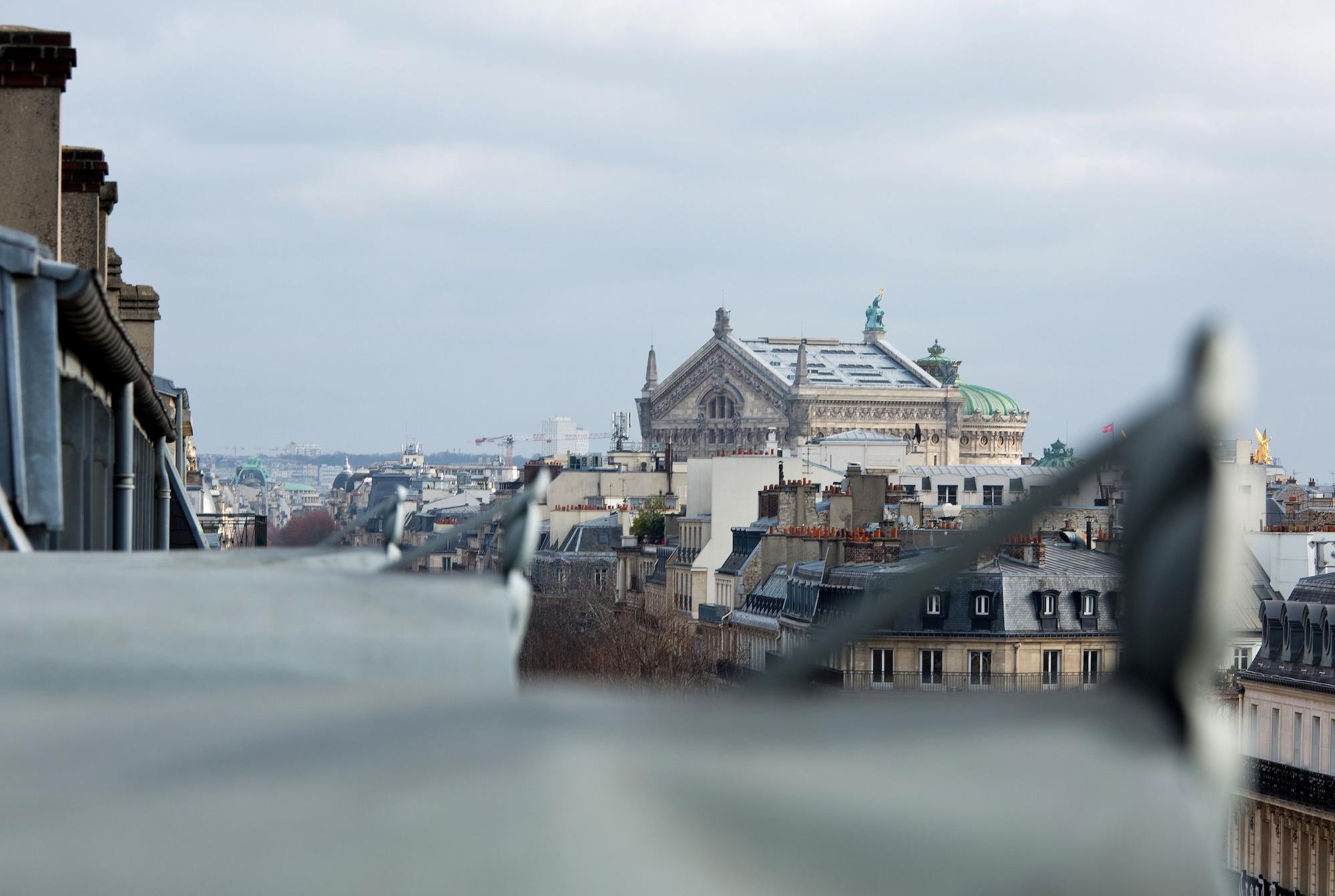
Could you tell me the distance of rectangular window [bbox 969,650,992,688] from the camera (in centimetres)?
3828

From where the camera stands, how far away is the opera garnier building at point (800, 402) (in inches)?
5448

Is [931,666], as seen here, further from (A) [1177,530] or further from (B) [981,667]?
(A) [1177,530]

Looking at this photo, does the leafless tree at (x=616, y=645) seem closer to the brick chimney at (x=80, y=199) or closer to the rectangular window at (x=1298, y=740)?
the rectangular window at (x=1298, y=740)

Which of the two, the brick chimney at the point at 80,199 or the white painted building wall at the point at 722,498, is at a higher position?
the brick chimney at the point at 80,199

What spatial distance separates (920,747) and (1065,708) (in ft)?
0.49

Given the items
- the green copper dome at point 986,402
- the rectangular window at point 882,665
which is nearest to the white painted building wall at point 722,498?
the rectangular window at point 882,665

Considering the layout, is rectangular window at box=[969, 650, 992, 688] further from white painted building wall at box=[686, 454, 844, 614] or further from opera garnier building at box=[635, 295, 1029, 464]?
opera garnier building at box=[635, 295, 1029, 464]

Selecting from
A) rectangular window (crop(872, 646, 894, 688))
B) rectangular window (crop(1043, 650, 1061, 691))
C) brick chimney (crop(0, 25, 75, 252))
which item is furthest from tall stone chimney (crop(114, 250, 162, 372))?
rectangular window (crop(1043, 650, 1061, 691))

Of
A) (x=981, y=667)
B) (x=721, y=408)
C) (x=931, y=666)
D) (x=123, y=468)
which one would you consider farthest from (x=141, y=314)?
(x=721, y=408)

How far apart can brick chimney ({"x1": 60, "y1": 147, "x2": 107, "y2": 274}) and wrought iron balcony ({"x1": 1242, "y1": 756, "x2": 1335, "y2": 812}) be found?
86.3 ft

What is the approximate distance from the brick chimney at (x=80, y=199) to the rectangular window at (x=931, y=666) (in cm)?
2589

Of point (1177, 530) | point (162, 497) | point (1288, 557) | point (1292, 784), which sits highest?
point (1177, 530)

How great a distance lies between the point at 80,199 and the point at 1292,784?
2859 centimetres

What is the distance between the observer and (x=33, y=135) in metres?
10.6
